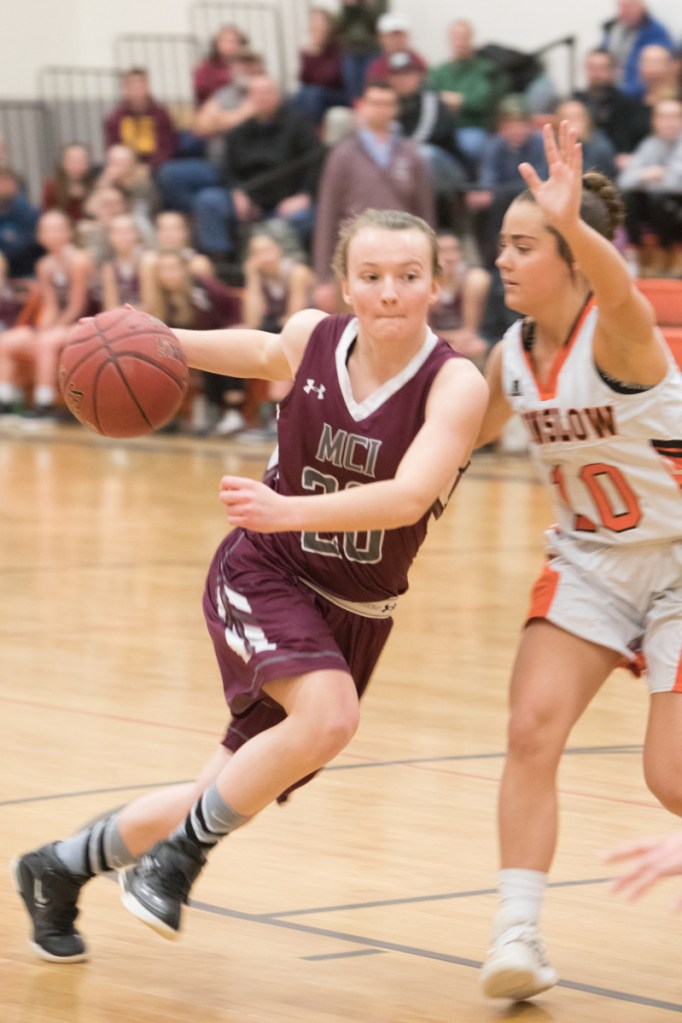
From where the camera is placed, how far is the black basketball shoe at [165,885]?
3412 millimetres

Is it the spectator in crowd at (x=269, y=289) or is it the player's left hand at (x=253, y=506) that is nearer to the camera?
the player's left hand at (x=253, y=506)

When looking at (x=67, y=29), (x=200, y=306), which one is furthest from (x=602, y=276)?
(x=67, y=29)

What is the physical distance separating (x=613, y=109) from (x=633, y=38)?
1061 mm

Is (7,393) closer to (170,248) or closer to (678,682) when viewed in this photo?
(170,248)

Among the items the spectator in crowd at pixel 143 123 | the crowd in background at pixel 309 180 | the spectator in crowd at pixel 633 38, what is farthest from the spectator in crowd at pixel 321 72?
the spectator in crowd at pixel 633 38

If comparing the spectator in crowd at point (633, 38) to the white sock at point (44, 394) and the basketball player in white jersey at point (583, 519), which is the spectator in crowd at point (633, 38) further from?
the basketball player in white jersey at point (583, 519)

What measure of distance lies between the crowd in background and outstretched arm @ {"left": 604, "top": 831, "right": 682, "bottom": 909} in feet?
30.6

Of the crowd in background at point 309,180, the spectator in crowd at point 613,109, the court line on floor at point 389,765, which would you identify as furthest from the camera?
the spectator in crowd at point 613,109

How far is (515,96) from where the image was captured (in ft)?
47.2

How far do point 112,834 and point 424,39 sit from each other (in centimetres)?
1381

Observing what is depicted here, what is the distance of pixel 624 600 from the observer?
11.7 ft

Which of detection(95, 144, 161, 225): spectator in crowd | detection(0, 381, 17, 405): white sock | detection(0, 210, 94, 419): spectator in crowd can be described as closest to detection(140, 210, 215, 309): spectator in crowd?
detection(0, 210, 94, 419): spectator in crowd

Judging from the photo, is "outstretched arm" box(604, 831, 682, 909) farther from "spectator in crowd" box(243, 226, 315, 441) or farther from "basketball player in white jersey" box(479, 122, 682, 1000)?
"spectator in crowd" box(243, 226, 315, 441)

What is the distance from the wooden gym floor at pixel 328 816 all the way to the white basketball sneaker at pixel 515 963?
0.16 feet
